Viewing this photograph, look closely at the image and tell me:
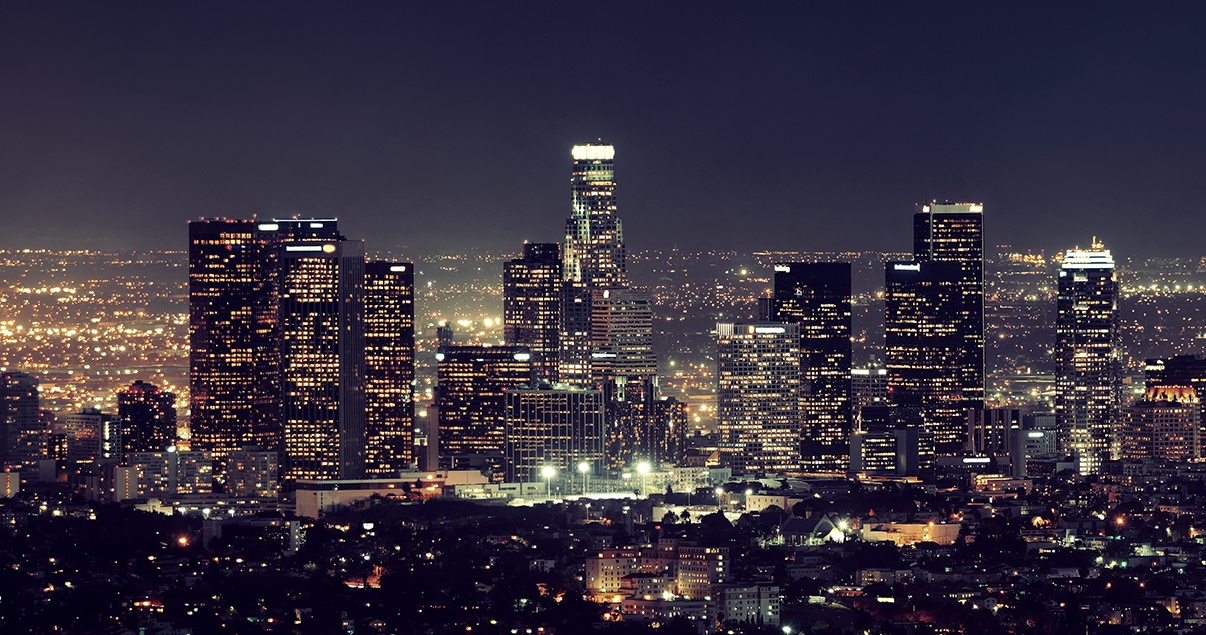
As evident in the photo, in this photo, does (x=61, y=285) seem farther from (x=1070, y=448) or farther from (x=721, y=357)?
(x=1070, y=448)

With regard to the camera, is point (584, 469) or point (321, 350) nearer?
point (321, 350)

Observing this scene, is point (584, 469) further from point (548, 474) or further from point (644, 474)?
point (644, 474)

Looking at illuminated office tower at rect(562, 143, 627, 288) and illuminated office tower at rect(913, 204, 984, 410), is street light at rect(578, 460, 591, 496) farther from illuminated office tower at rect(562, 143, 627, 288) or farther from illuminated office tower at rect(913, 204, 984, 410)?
illuminated office tower at rect(913, 204, 984, 410)

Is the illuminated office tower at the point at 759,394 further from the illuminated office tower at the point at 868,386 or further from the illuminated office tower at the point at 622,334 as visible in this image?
the illuminated office tower at the point at 622,334

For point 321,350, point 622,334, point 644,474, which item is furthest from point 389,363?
point 622,334

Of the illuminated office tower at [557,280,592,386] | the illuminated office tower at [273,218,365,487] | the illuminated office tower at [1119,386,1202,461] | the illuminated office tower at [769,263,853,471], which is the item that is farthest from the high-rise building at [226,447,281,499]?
the illuminated office tower at [1119,386,1202,461]

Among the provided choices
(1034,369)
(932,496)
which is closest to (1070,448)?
(1034,369)
